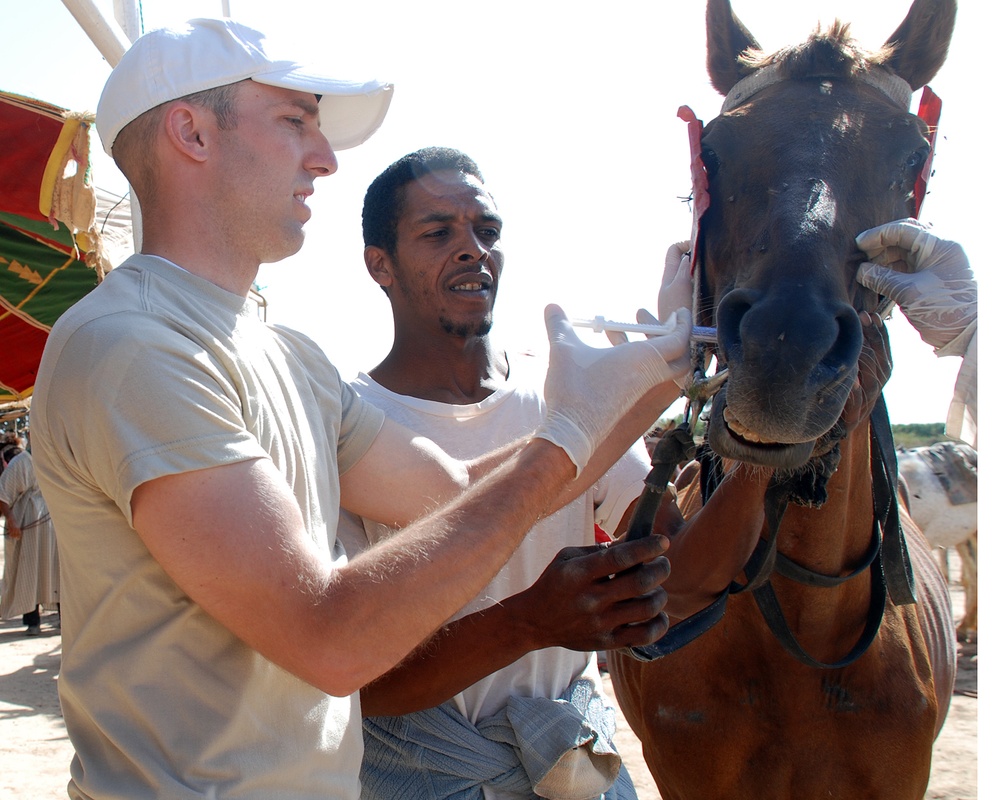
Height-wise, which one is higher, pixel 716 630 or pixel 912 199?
pixel 912 199

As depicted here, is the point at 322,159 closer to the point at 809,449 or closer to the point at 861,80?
the point at 809,449

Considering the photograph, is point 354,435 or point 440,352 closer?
point 354,435

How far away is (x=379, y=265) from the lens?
8.86 ft

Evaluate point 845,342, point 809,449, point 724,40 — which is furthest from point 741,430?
point 724,40

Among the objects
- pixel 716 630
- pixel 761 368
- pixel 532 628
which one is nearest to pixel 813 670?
pixel 716 630

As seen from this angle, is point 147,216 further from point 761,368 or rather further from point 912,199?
point 912,199

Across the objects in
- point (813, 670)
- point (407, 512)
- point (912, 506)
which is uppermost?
point (407, 512)

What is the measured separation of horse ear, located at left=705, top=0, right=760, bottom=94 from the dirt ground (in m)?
4.20

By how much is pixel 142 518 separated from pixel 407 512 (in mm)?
803

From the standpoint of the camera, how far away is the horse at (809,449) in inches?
66.2

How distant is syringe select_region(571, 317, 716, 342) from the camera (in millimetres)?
1934

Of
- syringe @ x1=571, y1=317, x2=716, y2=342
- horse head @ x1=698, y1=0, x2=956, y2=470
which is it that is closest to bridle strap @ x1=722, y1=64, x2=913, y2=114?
horse head @ x1=698, y1=0, x2=956, y2=470

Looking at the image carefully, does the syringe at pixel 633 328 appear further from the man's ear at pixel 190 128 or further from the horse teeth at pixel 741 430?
the man's ear at pixel 190 128

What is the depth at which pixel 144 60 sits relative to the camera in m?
1.56
